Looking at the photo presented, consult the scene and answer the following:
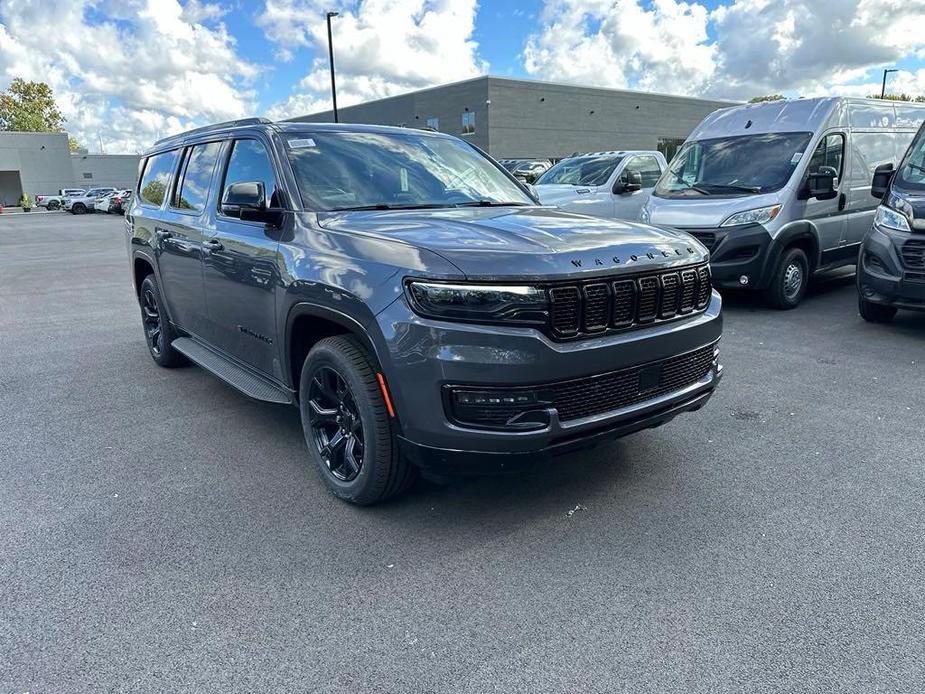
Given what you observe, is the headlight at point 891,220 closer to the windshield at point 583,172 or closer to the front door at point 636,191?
the front door at point 636,191

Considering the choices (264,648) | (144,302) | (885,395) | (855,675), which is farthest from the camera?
(144,302)

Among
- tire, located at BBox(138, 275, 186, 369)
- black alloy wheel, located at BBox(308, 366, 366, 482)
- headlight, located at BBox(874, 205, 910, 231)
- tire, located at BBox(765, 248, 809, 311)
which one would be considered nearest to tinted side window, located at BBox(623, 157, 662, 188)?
tire, located at BBox(765, 248, 809, 311)

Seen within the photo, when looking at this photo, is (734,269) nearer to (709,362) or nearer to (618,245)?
(709,362)

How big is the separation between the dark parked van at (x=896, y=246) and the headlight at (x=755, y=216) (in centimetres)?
99

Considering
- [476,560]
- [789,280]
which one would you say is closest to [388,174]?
[476,560]

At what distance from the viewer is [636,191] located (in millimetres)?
10664

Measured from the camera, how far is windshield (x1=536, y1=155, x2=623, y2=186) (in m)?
11.4

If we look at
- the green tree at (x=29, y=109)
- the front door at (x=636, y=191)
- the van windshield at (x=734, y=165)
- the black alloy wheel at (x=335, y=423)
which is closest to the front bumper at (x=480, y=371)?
the black alloy wheel at (x=335, y=423)

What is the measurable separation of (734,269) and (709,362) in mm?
4537

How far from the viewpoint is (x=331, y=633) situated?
2.52 metres

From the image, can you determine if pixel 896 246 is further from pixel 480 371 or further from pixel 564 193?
pixel 564 193

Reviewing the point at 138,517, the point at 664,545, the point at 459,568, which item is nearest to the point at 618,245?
the point at 664,545

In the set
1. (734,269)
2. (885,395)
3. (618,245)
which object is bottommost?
(885,395)

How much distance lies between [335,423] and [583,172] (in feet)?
30.7
